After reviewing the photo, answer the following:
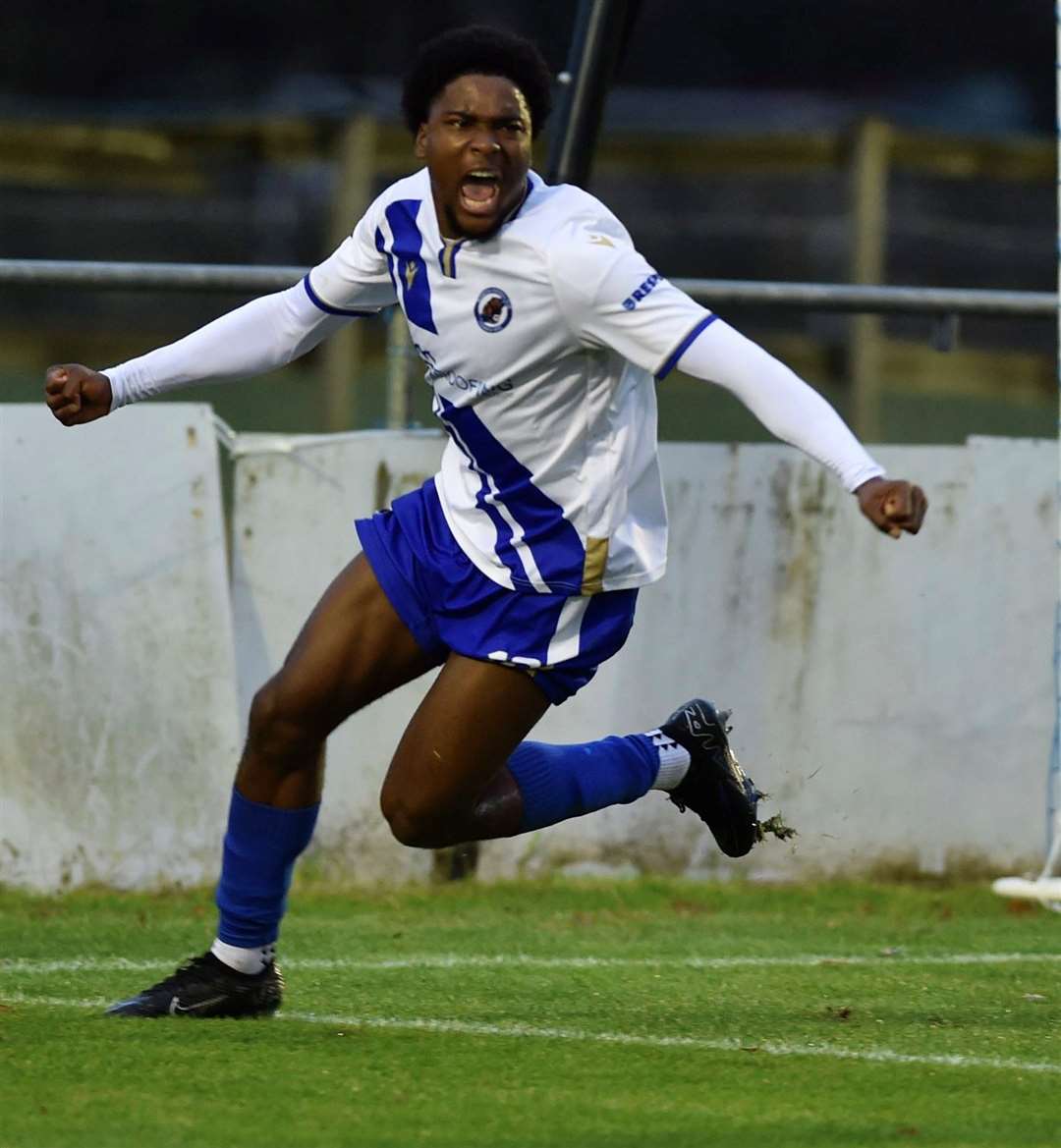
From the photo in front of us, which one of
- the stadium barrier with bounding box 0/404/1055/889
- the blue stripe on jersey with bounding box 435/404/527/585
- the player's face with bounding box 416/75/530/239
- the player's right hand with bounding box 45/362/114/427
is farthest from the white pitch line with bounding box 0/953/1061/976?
the player's face with bounding box 416/75/530/239

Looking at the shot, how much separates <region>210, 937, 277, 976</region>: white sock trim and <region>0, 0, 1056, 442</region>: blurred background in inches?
347

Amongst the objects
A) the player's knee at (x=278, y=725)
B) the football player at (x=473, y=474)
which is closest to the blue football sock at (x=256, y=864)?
the football player at (x=473, y=474)

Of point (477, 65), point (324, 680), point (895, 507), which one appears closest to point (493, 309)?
point (477, 65)

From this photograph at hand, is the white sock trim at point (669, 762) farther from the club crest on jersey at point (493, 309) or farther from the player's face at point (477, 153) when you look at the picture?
the player's face at point (477, 153)

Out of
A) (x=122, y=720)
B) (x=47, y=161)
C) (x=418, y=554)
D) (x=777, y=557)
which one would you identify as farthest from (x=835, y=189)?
(x=418, y=554)

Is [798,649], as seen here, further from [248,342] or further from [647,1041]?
[248,342]

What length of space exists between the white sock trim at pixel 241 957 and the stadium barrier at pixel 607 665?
1.85m

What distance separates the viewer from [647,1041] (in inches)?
209

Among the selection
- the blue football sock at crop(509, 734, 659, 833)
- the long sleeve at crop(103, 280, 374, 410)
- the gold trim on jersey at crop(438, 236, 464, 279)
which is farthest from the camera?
the blue football sock at crop(509, 734, 659, 833)

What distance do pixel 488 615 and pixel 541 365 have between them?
0.59 m

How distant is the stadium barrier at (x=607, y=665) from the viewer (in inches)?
287

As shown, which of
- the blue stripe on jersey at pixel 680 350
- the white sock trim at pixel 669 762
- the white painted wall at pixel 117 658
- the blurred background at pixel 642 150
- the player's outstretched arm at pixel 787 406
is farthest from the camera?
the blurred background at pixel 642 150

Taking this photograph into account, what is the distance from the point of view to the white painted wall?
727 cm

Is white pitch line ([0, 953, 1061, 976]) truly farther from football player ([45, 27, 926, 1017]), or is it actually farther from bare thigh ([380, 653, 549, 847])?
bare thigh ([380, 653, 549, 847])
